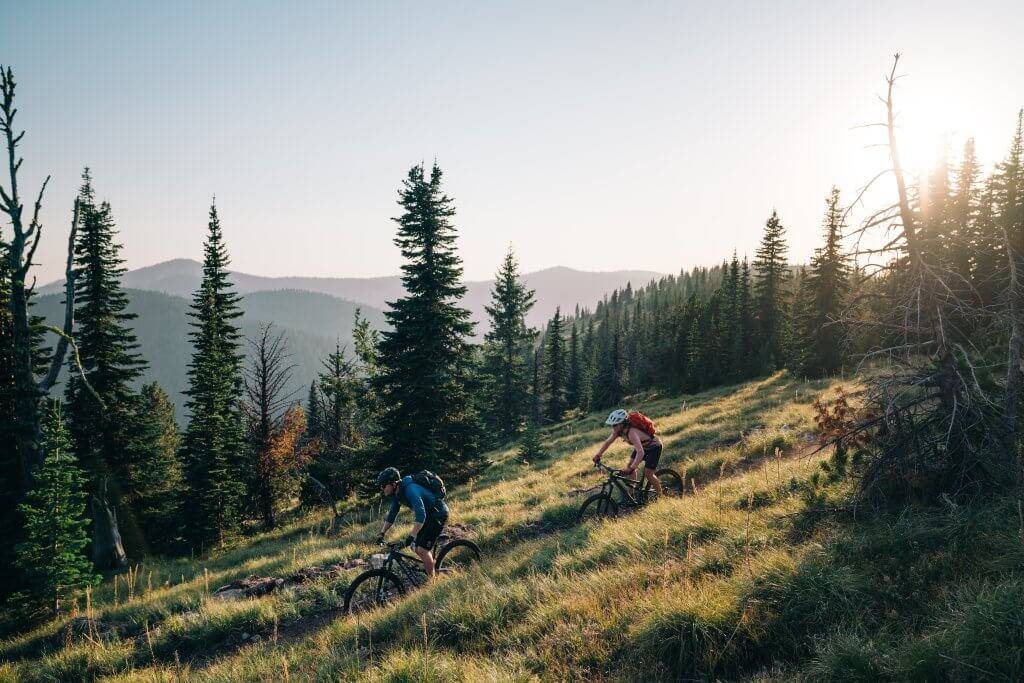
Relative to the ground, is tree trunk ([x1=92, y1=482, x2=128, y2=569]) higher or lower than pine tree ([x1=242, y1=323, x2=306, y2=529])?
lower

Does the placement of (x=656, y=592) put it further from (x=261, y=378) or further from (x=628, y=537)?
(x=261, y=378)

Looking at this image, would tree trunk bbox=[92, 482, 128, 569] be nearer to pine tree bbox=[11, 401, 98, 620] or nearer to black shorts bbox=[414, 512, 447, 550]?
pine tree bbox=[11, 401, 98, 620]

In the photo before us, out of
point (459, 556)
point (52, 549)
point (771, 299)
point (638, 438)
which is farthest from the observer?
point (771, 299)

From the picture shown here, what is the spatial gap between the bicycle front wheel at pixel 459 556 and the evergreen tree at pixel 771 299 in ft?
149

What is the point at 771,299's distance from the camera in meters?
48.7

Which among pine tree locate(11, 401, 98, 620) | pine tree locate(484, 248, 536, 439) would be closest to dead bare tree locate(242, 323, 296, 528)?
pine tree locate(11, 401, 98, 620)

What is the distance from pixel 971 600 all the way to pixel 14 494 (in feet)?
75.0

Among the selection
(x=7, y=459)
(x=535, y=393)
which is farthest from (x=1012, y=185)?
(x=7, y=459)

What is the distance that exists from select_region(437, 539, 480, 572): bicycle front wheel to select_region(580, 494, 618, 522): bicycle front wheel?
2592mm

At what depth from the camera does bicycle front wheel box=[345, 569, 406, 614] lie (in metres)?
7.41

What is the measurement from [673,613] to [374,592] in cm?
578

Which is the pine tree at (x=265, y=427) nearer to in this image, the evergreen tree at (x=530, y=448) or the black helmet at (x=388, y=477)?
the evergreen tree at (x=530, y=448)

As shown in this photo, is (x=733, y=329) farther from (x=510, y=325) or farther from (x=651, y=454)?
(x=651, y=454)

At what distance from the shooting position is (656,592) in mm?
5082
